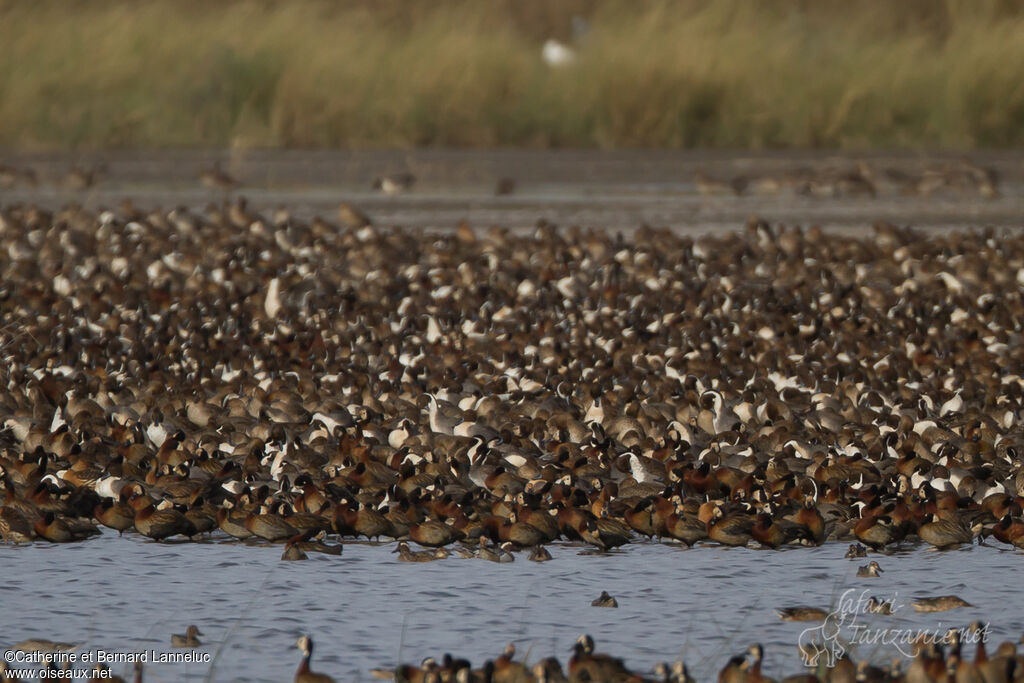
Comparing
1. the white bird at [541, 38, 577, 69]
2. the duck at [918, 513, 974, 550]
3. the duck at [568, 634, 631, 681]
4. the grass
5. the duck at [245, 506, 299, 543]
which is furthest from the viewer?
the white bird at [541, 38, 577, 69]

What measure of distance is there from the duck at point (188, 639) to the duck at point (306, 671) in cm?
47

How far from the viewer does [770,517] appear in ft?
28.0

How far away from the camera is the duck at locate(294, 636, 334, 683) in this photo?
6.44 meters

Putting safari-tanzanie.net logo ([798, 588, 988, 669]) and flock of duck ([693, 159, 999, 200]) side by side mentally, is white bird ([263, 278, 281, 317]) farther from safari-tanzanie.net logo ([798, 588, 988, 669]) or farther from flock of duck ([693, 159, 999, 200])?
flock of duck ([693, 159, 999, 200])

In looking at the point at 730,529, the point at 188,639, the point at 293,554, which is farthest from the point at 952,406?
the point at 188,639

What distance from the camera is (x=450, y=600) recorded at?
303 inches

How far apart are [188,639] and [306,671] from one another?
2.36ft

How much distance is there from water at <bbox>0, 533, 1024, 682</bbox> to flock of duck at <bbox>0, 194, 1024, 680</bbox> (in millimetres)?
206

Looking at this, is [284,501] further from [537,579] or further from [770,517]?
[770,517]

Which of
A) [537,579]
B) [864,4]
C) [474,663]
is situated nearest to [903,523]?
[537,579]

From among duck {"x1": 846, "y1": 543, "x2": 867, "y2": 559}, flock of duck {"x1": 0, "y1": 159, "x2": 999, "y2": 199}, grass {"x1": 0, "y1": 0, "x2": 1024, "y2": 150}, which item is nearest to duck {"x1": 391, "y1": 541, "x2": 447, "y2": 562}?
duck {"x1": 846, "y1": 543, "x2": 867, "y2": 559}

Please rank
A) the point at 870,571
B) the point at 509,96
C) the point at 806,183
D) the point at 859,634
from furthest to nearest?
1. the point at 509,96
2. the point at 806,183
3. the point at 870,571
4. the point at 859,634

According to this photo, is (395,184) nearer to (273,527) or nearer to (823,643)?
(273,527)

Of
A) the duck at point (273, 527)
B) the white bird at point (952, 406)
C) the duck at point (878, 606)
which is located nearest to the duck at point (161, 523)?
the duck at point (273, 527)
